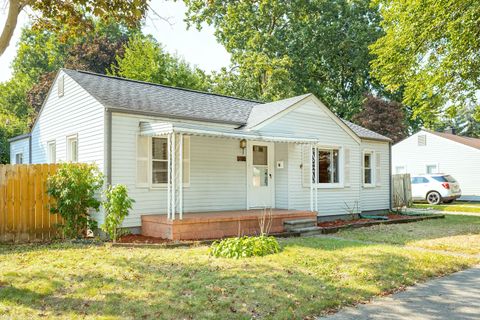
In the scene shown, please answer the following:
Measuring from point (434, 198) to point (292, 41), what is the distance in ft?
51.2

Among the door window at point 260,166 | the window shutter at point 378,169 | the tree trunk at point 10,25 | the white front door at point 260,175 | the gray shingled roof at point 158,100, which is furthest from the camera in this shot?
the window shutter at point 378,169

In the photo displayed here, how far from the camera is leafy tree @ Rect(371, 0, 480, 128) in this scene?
11109 mm

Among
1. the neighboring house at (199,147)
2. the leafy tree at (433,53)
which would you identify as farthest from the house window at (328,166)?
the leafy tree at (433,53)

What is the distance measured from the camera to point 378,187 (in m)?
15.9

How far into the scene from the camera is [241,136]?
411 inches

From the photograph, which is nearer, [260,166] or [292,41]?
[260,166]

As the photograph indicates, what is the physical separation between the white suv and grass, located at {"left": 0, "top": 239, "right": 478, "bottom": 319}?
622 inches

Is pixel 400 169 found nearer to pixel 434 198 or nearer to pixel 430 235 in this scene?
pixel 434 198

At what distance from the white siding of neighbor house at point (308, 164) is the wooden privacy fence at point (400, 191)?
1.54m

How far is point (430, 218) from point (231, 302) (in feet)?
40.2

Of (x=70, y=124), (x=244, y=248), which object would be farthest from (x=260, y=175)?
(x=70, y=124)

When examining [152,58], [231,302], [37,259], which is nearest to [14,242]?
[37,259]

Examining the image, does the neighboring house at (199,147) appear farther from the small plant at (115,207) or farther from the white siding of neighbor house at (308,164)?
the small plant at (115,207)

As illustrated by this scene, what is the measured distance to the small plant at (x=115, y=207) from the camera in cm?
873
